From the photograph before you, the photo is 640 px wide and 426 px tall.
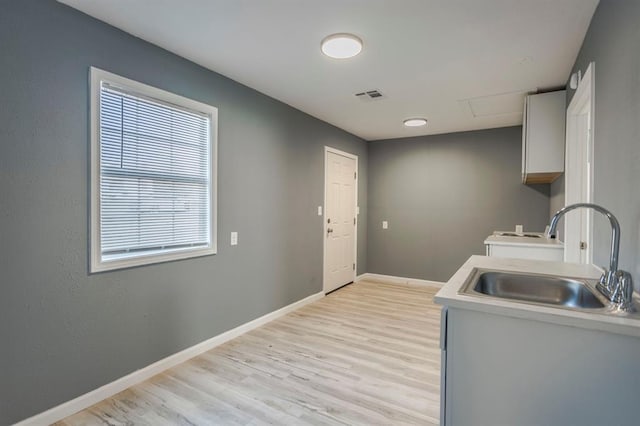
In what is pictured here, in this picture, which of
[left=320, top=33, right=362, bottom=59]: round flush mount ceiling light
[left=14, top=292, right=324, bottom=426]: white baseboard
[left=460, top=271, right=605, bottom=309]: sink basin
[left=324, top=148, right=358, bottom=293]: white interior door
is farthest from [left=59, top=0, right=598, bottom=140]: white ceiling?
[left=14, top=292, right=324, bottom=426]: white baseboard

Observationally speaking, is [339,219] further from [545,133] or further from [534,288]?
[534,288]

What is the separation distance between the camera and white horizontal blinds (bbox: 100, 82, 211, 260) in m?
2.15

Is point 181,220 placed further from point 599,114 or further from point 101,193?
point 599,114

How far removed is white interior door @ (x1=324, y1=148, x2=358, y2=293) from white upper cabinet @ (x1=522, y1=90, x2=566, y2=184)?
2.37 meters

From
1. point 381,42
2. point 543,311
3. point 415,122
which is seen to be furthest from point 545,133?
point 543,311

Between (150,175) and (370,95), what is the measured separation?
2.25 meters

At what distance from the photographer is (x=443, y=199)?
5070 millimetres

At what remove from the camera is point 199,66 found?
8.92ft

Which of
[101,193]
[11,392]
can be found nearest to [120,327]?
[11,392]

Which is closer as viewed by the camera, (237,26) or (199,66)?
(237,26)

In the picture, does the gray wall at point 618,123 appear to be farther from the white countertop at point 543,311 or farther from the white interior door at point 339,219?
→ the white interior door at point 339,219

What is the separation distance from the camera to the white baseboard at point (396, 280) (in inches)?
202

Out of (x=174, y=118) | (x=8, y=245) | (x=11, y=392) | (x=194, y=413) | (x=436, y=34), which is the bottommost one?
(x=194, y=413)

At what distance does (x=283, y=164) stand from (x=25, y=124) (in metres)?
2.28
